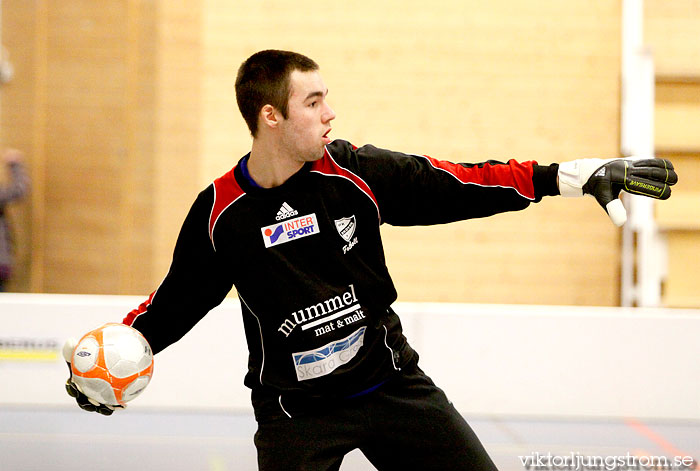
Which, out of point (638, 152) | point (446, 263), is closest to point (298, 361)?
point (446, 263)

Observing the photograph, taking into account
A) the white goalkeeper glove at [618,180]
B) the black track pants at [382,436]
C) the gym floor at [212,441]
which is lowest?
the gym floor at [212,441]

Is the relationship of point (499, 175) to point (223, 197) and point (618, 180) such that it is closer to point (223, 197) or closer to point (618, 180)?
point (618, 180)

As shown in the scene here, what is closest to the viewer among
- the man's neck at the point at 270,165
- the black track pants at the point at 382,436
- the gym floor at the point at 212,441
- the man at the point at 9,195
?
the black track pants at the point at 382,436

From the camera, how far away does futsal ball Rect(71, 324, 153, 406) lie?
2617 millimetres

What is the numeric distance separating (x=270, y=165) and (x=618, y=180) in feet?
3.70

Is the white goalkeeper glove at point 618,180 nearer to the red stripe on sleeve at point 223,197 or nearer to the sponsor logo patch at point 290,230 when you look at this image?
the sponsor logo patch at point 290,230

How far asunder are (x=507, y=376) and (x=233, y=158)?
10.3 ft

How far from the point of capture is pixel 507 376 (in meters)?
5.30

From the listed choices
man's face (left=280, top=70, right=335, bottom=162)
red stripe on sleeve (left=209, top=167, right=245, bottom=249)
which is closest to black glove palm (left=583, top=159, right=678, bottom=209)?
man's face (left=280, top=70, right=335, bottom=162)

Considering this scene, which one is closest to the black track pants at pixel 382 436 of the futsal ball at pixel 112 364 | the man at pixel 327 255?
the man at pixel 327 255

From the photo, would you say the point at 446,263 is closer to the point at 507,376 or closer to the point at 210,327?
the point at 507,376

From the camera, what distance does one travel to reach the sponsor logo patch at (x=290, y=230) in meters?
2.56

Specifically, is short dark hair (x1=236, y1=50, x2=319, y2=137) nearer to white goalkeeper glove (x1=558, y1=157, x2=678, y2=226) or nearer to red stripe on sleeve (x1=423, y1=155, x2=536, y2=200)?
red stripe on sleeve (x1=423, y1=155, x2=536, y2=200)

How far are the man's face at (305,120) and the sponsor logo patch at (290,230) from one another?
0.20 meters
